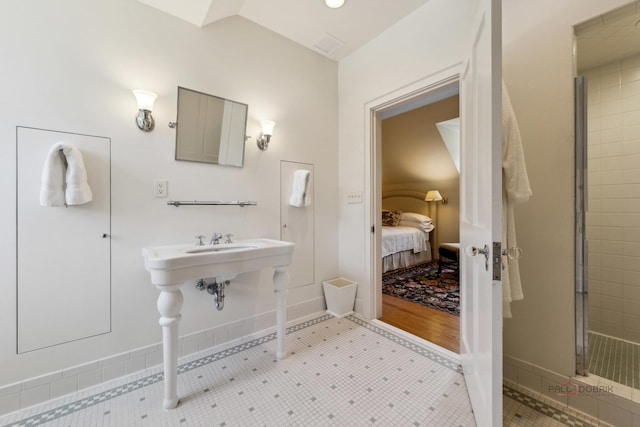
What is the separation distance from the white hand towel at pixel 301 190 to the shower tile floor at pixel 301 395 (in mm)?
1160

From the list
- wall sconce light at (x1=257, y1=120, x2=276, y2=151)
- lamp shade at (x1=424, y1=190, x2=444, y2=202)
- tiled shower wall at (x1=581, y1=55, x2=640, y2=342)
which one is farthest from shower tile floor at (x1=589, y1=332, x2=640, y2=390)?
lamp shade at (x1=424, y1=190, x2=444, y2=202)

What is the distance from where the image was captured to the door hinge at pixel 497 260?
0.94m

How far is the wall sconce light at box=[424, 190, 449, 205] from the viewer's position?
471 centimetres

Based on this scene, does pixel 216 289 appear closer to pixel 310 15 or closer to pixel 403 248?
pixel 310 15

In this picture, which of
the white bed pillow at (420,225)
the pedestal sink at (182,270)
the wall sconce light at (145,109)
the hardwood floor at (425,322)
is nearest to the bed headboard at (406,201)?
the white bed pillow at (420,225)

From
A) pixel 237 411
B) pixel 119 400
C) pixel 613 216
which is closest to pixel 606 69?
pixel 613 216

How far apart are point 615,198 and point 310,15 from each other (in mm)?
2684

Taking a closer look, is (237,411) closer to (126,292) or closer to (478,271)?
(126,292)

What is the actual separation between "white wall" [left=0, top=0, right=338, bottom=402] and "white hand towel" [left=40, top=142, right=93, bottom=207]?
0.16 m

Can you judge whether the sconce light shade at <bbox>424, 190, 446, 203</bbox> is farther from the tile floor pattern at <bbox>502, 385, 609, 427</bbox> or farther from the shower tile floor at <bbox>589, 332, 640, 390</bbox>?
the tile floor pattern at <bbox>502, 385, 609, 427</bbox>

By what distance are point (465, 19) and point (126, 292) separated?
9.29ft

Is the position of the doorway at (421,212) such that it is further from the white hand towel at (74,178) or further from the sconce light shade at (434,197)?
the white hand towel at (74,178)

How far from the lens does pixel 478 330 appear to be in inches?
47.4


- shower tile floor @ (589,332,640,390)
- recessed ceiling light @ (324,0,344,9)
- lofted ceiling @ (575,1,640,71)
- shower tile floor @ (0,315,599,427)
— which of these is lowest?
shower tile floor @ (0,315,599,427)
